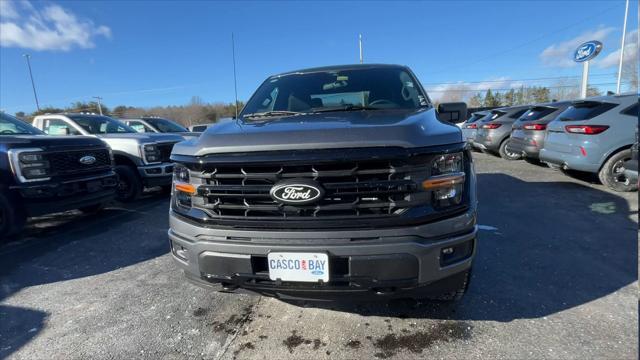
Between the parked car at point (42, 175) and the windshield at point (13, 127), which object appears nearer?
the parked car at point (42, 175)

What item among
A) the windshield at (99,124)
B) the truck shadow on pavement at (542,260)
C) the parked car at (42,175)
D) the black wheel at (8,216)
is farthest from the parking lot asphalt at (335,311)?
the windshield at (99,124)

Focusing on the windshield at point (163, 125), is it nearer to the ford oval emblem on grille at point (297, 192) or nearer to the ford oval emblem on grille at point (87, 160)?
the ford oval emblem on grille at point (87, 160)

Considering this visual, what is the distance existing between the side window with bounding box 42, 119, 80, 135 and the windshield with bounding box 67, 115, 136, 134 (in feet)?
0.60

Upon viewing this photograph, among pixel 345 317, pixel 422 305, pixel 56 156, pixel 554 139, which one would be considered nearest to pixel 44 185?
pixel 56 156

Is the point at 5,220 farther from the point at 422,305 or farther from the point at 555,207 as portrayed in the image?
the point at 555,207

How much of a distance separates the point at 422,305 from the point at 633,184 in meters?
5.22

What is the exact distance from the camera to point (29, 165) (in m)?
4.36

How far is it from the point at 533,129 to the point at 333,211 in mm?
7719

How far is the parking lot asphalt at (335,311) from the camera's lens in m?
2.15

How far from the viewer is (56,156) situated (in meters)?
4.65

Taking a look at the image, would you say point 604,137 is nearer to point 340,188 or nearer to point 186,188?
point 340,188

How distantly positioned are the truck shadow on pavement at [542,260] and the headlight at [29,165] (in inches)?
169

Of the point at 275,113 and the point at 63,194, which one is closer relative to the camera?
the point at 275,113

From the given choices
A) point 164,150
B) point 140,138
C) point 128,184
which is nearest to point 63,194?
point 128,184
